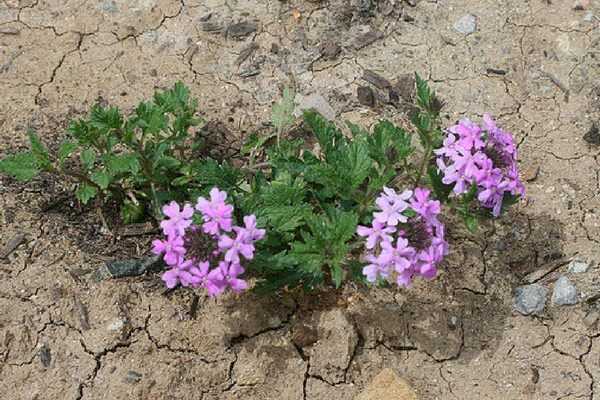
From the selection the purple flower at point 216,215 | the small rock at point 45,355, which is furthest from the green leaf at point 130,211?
the purple flower at point 216,215

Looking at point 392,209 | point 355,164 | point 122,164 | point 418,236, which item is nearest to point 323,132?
point 355,164

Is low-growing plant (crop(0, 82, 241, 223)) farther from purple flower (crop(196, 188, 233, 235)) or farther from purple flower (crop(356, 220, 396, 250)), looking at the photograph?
purple flower (crop(356, 220, 396, 250))

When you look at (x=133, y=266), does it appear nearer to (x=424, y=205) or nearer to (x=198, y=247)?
(x=198, y=247)

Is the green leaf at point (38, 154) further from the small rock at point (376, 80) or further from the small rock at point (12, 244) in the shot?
the small rock at point (376, 80)

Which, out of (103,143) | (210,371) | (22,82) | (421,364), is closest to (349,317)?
(421,364)

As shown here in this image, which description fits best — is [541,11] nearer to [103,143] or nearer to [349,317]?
[349,317]

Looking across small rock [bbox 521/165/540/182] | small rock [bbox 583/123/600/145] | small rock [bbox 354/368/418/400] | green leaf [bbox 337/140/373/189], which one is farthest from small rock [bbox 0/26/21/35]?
small rock [bbox 583/123/600/145]

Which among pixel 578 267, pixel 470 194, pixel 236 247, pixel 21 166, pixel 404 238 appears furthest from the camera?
pixel 578 267
